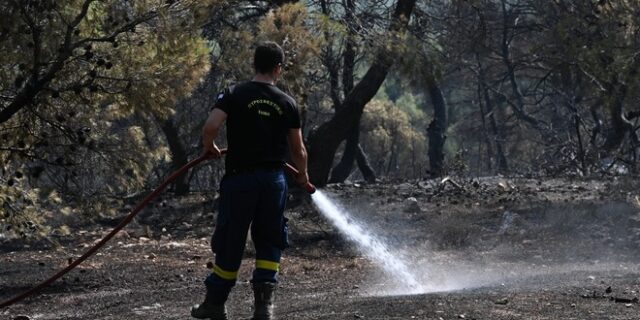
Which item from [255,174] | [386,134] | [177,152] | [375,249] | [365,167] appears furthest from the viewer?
[386,134]

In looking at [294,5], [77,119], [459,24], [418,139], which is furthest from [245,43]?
[418,139]

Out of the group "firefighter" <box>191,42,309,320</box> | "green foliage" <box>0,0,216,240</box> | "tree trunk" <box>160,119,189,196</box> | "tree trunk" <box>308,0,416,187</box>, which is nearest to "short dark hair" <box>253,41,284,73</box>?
"firefighter" <box>191,42,309,320</box>

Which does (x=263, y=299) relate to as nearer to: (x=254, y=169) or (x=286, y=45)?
(x=254, y=169)

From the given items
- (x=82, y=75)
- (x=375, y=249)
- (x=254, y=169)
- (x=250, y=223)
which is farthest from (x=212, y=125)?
(x=375, y=249)

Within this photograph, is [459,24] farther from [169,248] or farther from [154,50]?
[154,50]

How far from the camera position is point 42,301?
10.5m

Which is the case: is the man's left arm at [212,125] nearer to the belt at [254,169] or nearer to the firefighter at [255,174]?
the firefighter at [255,174]

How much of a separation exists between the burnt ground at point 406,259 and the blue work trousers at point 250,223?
693 millimetres

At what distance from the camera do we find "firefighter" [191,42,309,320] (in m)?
6.51

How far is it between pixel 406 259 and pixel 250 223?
21.9ft

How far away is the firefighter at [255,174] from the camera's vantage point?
6.51 m

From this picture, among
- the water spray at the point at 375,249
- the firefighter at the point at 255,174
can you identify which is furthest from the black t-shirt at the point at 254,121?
the water spray at the point at 375,249

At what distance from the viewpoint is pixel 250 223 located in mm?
6691

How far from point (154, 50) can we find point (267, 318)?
3.49 metres
